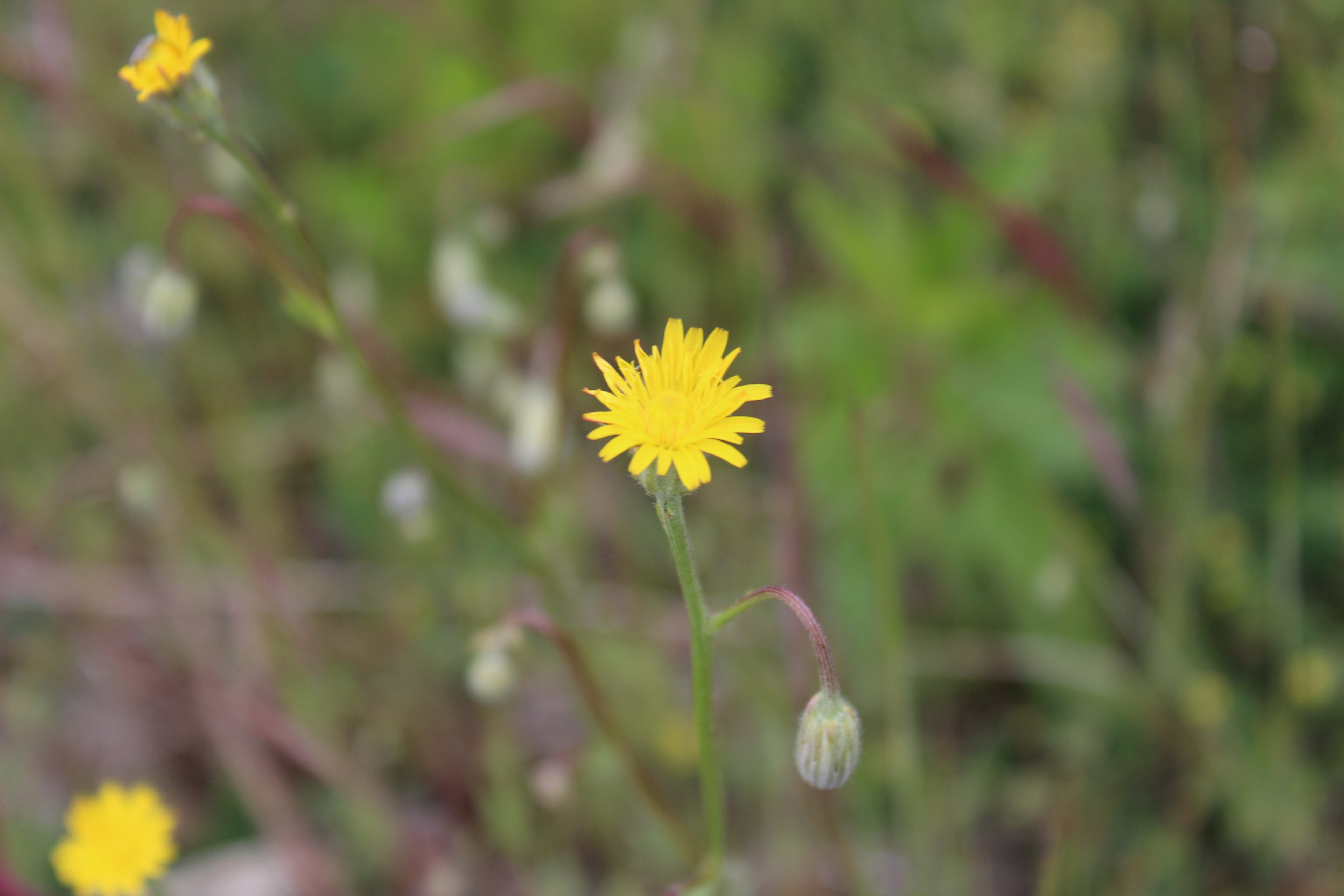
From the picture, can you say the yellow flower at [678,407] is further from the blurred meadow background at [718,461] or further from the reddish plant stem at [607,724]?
the blurred meadow background at [718,461]

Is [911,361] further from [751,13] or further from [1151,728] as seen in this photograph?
[751,13]

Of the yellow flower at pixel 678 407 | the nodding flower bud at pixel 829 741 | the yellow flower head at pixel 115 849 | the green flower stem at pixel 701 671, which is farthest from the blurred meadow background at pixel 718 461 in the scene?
the yellow flower at pixel 678 407

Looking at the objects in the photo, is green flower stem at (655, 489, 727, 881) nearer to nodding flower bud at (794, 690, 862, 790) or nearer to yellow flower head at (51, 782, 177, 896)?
nodding flower bud at (794, 690, 862, 790)

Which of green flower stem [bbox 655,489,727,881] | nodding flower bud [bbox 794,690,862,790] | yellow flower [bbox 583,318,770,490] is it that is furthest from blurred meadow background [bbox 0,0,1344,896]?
yellow flower [bbox 583,318,770,490]

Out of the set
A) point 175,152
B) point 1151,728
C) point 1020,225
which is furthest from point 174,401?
point 1151,728

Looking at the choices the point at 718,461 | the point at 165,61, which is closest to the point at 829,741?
the point at 165,61

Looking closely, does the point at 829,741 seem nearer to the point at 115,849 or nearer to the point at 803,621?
the point at 803,621
